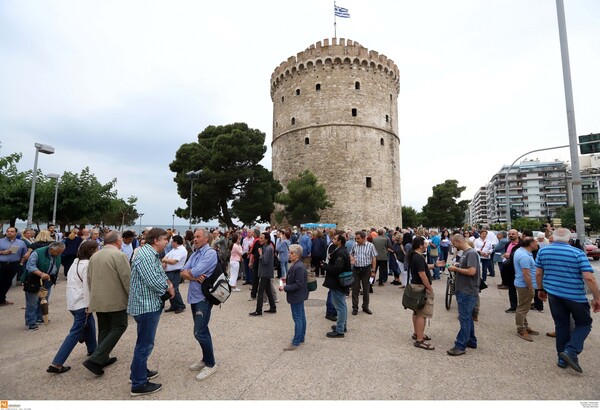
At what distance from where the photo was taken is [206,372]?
370cm

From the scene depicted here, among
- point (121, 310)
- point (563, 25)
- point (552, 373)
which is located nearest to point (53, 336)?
point (121, 310)

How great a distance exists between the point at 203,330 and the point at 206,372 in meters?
0.49

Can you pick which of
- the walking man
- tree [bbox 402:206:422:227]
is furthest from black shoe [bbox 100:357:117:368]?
tree [bbox 402:206:422:227]

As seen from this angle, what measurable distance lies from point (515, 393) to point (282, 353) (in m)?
2.75

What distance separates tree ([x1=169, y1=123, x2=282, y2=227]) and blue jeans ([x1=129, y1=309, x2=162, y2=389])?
21612mm

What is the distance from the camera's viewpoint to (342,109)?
2828 centimetres

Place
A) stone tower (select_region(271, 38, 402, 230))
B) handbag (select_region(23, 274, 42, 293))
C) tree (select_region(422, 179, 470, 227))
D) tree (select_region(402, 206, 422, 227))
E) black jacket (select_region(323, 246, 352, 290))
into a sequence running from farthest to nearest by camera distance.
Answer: tree (select_region(402, 206, 422, 227)) < tree (select_region(422, 179, 470, 227)) < stone tower (select_region(271, 38, 402, 230)) < handbag (select_region(23, 274, 42, 293)) < black jacket (select_region(323, 246, 352, 290))

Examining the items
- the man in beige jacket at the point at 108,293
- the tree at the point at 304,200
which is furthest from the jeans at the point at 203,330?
the tree at the point at 304,200

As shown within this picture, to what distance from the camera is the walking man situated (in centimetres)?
439

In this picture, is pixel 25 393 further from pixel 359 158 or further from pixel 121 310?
pixel 359 158

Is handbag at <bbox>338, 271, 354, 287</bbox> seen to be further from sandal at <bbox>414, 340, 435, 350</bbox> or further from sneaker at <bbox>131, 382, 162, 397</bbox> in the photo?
sneaker at <bbox>131, 382, 162, 397</bbox>

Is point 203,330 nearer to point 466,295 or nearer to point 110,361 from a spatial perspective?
point 110,361

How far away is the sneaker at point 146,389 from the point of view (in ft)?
10.9

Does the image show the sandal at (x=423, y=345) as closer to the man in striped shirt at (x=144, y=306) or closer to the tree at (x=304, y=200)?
the man in striped shirt at (x=144, y=306)
